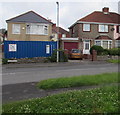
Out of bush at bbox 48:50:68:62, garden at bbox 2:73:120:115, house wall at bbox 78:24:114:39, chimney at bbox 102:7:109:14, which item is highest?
chimney at bbox 102:7:109:14

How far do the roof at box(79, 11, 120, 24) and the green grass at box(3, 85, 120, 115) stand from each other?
26.7 meters

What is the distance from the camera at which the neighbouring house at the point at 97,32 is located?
96.0 ft

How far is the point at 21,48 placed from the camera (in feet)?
62.8

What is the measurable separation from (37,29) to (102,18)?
13.0 m

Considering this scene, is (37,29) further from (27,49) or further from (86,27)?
(27,49)

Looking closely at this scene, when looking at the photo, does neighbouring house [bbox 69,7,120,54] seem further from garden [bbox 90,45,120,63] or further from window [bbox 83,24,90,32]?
garden [bbox 90,45,120,63]

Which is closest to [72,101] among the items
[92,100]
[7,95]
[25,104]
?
[92,100]

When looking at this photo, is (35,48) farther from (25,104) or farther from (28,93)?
(25,104)

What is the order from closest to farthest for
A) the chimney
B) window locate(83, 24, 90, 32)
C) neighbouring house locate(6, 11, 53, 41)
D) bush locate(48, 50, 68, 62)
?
bush locate(48, 50, 68, 62), neighbouring house locate(6, 11, 53, 41), window locate(83, 24, 90, 32), the chimney

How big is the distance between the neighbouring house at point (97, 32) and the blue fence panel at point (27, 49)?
33.9ft

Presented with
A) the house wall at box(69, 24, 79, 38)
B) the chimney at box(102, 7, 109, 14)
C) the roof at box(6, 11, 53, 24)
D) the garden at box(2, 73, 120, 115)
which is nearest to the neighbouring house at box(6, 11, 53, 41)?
the roof at box(6, 11, 53, 24)

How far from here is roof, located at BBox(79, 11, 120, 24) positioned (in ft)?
102

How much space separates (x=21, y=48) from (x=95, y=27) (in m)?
16.5

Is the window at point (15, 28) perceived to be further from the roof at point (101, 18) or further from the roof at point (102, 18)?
the roof at point (102, 18)
